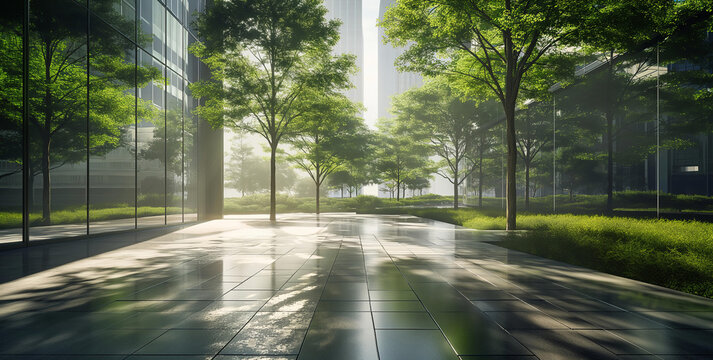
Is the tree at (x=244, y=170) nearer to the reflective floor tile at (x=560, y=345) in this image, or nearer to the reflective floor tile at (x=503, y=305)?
the reflective floor tile at (x=503, y=305)

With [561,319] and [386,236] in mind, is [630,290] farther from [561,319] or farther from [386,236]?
[386,236]

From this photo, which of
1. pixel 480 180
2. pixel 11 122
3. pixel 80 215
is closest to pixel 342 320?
pixel 11 122

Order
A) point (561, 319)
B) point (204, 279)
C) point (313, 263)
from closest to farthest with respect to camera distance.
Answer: point (561, 319) → point (204, 279) → point (313, 263)

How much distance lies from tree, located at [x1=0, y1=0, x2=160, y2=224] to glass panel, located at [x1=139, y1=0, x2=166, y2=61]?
146cm

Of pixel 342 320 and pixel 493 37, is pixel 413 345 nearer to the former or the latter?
pixel 342 320

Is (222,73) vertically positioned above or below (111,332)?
above

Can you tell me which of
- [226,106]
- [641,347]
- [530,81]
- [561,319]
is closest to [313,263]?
[561,319]

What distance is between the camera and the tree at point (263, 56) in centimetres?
1875

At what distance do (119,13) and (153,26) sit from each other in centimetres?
275

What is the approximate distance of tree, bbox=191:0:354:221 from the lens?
738 inches

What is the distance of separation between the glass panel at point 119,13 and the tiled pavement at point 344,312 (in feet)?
34.3

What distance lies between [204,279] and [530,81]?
15.7 metres

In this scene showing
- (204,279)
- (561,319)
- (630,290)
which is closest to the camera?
(561,319)

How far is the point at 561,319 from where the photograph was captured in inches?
166
